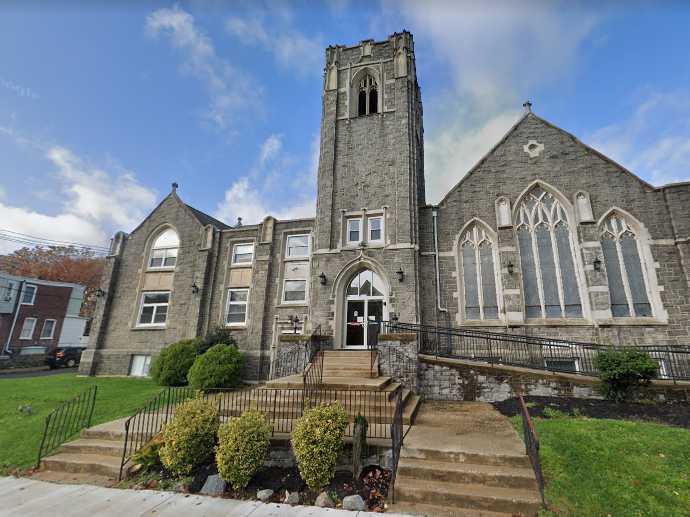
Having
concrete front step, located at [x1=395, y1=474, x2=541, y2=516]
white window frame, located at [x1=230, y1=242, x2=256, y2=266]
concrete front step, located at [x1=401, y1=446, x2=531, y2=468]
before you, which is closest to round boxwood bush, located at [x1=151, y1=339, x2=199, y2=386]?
white window frame, located at [x1=230, y1=242, x2=256, y2=266]

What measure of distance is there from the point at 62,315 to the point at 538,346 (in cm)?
3775

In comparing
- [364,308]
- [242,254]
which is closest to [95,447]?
[364,308]

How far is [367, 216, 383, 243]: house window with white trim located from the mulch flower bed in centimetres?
823

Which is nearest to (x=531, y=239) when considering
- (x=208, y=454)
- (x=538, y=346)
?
(x=538, y=346)

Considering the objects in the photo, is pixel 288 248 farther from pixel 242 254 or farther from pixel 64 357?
pixel 64 357

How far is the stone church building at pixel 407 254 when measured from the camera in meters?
12.8

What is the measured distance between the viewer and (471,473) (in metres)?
5.04

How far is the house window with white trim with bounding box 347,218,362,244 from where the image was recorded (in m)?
15.3

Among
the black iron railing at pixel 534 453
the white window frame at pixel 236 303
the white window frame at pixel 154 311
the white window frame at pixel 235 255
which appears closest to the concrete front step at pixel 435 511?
→ the black iron railing at pixel 534 453

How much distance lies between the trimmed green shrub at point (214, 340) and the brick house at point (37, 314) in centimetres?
2106

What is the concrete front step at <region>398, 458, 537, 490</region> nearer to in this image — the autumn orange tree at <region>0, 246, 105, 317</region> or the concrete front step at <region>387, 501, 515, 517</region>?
the concrete front step at <region>387, 501, 515, 517</region>

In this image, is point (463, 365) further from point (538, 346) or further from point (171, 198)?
point (171, 198)

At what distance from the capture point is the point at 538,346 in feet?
40.5

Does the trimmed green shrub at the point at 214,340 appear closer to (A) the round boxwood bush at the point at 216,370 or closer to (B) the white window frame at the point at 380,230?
(A) the round boxwood bush at the point at 216,370
